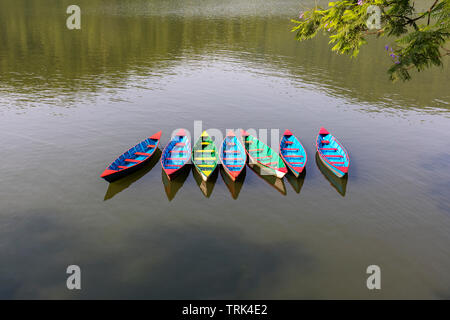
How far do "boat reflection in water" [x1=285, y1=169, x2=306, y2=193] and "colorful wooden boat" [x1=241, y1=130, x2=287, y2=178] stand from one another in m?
0.95

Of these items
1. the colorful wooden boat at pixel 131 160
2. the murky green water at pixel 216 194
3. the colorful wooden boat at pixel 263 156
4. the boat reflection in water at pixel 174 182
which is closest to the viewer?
the murky green water at pixel 216 194

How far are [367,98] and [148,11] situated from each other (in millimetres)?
77155

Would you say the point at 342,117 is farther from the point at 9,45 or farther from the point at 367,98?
the point at 9,45

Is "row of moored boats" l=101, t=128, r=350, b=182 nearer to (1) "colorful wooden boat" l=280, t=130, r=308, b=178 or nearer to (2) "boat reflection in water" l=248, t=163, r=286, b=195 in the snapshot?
(1) "colorful wooden boat" l=280, t=130, r=308, b=178

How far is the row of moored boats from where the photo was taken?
23.9 m

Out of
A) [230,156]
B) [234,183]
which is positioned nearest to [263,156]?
[230,156]

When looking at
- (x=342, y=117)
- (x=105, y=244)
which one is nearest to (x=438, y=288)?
(x=105, y=244)

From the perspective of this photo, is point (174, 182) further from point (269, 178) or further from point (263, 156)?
point (263, 156)

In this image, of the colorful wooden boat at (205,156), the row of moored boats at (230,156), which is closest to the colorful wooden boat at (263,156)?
the row of moored boats at (230,156)

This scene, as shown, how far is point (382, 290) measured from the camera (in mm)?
15555

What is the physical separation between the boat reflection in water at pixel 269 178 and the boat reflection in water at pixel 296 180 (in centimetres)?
78

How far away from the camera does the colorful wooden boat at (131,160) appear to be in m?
22.9

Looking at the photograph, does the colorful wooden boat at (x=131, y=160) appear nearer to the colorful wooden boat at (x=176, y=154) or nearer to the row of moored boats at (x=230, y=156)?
the row of moored boats at (x=230, y=156)

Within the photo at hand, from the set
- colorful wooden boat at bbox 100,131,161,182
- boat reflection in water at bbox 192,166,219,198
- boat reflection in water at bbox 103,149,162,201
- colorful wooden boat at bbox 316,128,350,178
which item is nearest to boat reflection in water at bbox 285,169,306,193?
colorful wooden boat at bbox 316,128,350,178
